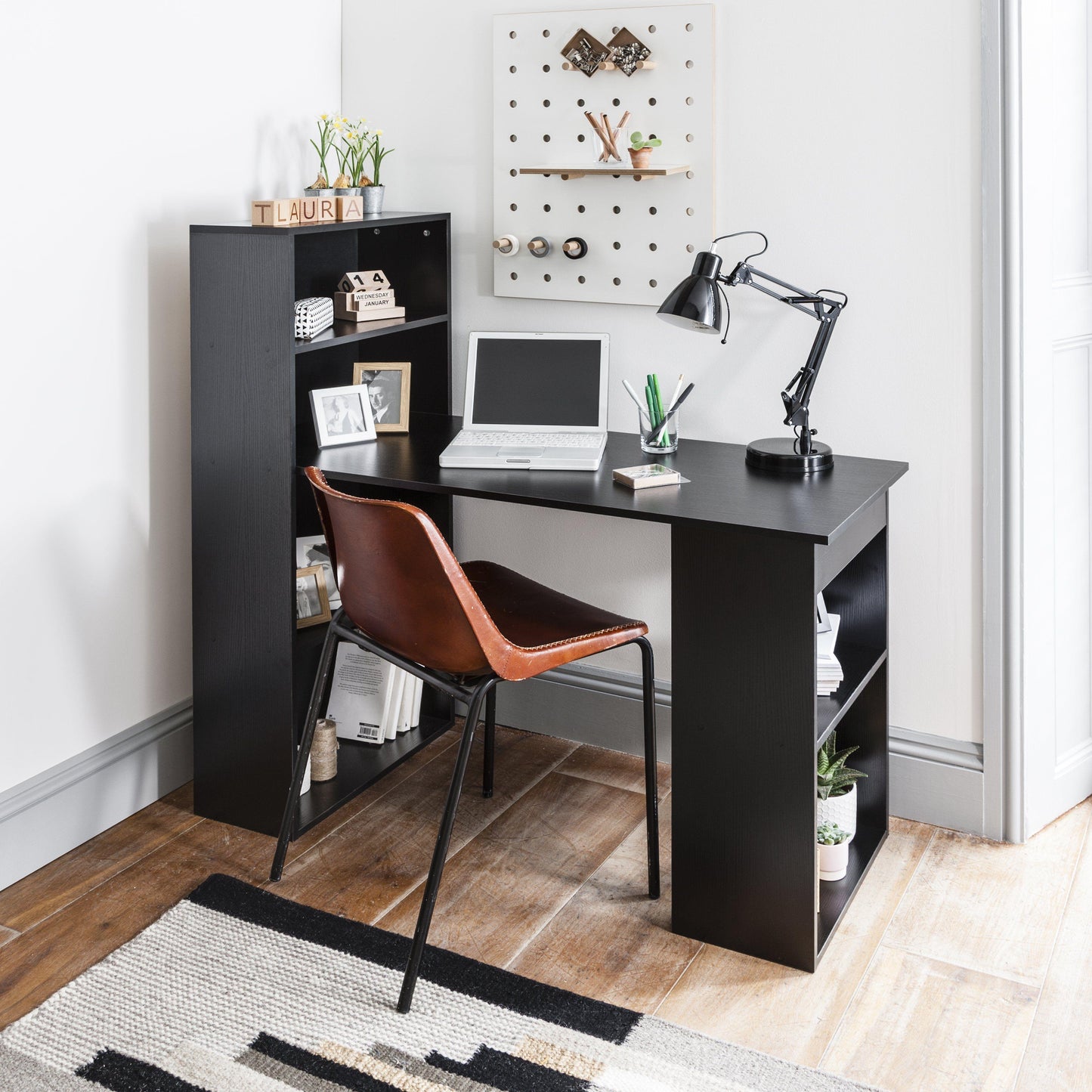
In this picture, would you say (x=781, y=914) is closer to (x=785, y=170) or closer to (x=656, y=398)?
(x=656, y=398)

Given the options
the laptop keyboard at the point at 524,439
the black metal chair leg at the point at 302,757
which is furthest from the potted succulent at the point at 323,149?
the black metal chair leg at the point at 302,757

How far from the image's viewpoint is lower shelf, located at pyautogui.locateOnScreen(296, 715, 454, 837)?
2.43 metres

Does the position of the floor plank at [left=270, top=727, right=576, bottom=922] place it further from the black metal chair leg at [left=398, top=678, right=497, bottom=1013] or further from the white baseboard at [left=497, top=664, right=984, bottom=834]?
the black metal chair leg at [left=398, top=678, right=497, bottom=1013]

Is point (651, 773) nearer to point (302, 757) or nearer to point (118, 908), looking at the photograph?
point (302, 757)

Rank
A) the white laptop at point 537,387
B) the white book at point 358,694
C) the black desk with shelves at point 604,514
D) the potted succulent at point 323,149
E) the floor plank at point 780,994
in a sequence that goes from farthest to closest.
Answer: the white book at point 358,694 → the potted succulent at point 323,149 → the white laptop at point 537,387 → the black desk with shelves at point 604,514 → the floor plank at point 780,994

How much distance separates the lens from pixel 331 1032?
1855mm

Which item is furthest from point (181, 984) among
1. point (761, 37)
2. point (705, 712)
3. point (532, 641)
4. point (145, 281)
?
point (761, 37)

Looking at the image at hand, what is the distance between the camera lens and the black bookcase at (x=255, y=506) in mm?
2268

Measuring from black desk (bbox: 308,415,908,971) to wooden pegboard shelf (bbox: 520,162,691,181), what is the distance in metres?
0.64

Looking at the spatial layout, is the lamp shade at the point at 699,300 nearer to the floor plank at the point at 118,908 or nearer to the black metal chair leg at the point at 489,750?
the black metal chair leg at the point at 489,750

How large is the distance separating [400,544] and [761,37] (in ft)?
4.15

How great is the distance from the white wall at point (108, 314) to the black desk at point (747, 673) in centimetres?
53

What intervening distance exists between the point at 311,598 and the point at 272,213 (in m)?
0.79

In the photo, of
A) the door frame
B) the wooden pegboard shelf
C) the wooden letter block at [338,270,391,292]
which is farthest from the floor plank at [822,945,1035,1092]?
the wooden letter block at [338,270,391,292]
